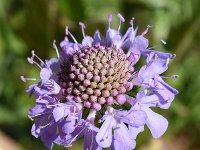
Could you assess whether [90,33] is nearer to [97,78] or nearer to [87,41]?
[87,41]

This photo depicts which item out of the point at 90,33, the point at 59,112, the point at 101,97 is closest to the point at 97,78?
the point at 101,97

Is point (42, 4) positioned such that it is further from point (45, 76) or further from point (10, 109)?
point (45, 76)

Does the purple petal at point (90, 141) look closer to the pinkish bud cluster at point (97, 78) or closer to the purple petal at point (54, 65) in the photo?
the pinkish bud cluster at point (97, 78)

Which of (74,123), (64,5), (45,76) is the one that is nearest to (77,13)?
(64,5)

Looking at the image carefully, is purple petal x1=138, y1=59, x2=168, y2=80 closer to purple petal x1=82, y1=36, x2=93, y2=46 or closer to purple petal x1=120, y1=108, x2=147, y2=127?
purple petal x1=120, y1=108, x2=147, y2=127

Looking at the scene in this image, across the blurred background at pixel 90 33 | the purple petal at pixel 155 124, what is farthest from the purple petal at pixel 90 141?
the blurred background at pixel 90 33

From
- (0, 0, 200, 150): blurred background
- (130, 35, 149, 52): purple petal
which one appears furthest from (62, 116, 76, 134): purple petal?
(0, 0, 200, 150): blurred background
